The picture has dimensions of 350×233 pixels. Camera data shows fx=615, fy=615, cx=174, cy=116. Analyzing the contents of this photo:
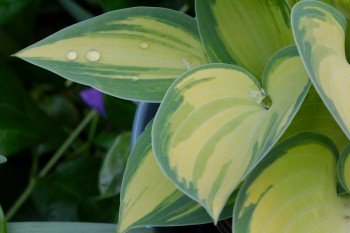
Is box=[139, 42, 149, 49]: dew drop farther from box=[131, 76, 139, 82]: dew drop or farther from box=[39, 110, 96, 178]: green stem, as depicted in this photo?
box=[39, 110, 96, 178]: green stem

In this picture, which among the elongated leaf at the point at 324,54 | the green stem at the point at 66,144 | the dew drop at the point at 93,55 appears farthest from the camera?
the green stem at the point at 66,144

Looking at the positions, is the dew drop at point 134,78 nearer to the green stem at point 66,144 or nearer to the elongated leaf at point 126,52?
the elongated leaf at point 126,52

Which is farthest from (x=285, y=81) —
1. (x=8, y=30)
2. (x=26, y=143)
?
(x=8, y=30)

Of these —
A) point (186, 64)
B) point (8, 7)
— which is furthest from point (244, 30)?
point (8, 7)

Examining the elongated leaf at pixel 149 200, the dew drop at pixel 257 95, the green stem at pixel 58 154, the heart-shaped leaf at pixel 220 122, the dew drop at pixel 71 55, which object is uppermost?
the dew drop at pixel 71 55

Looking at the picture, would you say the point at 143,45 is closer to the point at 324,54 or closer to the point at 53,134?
the point at 324,54

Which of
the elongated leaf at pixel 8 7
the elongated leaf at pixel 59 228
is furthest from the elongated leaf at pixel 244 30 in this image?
the elongated leaf at pixel 8 7

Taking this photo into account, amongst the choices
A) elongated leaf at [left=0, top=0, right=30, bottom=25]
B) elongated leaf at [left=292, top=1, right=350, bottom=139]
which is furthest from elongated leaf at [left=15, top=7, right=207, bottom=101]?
elongated leaf at [left=0, top=0, right=30, bottom=25]
